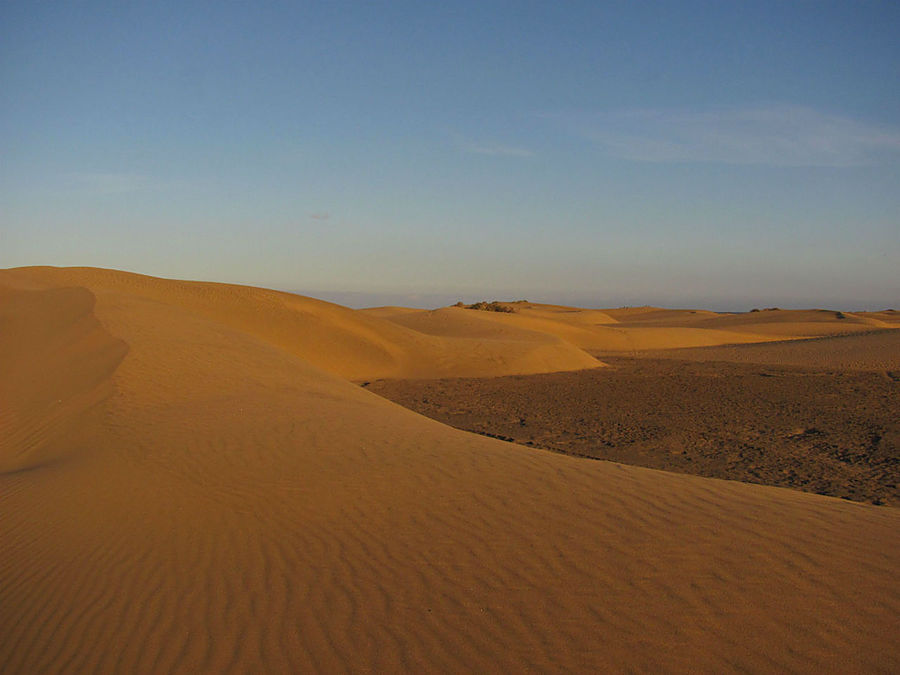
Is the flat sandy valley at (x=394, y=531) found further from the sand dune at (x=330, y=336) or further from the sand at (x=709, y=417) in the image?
the sand dune at (x=330, y=336)

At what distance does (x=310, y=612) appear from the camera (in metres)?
4.34

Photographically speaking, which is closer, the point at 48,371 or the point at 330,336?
the point at 48,371

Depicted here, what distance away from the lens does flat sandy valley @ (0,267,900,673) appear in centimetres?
394

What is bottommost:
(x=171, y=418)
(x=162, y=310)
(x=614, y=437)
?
(x=614, y=437)

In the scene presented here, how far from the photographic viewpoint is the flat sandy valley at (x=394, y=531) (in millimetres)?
3936

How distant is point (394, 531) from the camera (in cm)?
557

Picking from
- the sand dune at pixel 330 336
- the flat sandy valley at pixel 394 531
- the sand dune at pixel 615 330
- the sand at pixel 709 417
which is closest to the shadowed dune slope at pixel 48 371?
the flat sandy valley at pixel 394 531

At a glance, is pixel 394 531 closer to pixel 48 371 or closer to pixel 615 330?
pixel 48 371

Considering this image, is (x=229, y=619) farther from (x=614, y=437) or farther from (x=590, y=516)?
(x=614, y=437)

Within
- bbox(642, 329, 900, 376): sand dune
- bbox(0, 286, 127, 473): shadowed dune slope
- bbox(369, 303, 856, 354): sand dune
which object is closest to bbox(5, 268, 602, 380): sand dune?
bbox(369, 303, 856, 354): sand dune

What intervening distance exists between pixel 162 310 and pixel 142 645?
15.2 m

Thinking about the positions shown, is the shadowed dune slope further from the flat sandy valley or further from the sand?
the sand

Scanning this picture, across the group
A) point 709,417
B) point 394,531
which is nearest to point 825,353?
point 709,417

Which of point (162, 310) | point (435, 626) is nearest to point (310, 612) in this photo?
point (435, 626)
